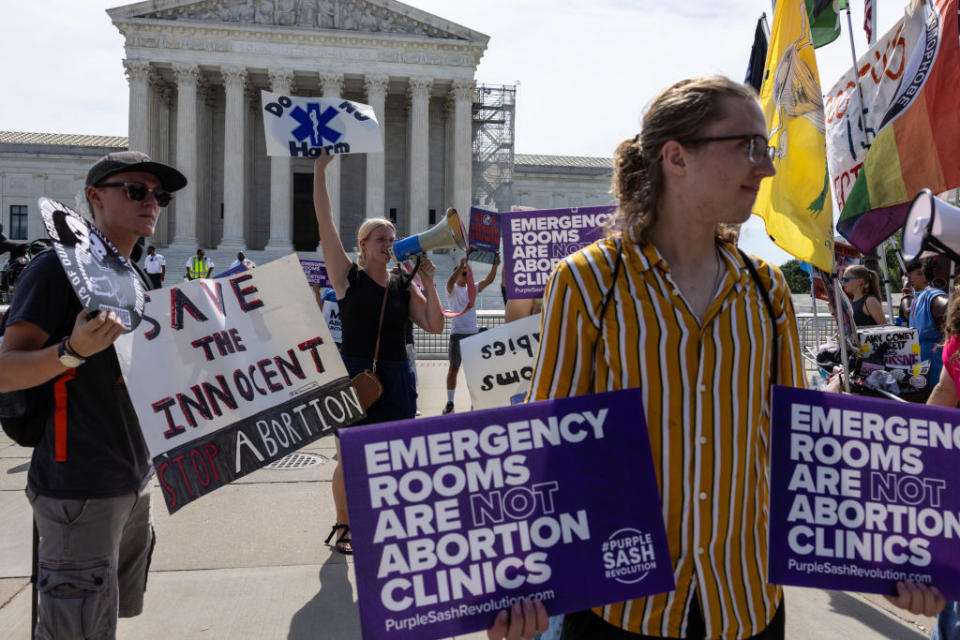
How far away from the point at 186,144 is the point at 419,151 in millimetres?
11139

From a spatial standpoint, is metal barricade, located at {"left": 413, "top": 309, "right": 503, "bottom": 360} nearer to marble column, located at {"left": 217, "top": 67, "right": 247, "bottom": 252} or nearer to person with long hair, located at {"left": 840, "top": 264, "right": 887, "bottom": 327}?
person with long hair, located at {"left": 840, "top": 264, "right": 887, "bottom": 327}

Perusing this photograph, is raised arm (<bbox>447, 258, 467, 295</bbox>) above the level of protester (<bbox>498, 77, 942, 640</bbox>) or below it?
above

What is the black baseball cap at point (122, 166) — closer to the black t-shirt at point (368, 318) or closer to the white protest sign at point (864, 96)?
the black t-shirt at point (368, 318)

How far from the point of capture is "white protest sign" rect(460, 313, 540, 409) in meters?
4.93

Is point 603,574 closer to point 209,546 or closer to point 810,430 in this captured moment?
point 810,430

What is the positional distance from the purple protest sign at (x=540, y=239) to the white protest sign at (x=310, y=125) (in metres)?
1.10

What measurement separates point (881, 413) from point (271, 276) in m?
2.26

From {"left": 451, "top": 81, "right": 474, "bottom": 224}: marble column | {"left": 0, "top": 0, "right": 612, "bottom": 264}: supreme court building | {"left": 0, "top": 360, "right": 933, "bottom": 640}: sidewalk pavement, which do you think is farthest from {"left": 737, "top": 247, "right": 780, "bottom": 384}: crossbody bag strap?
{"left": 451, "top": 81, "right": 474, "bottom": 224}: marble column

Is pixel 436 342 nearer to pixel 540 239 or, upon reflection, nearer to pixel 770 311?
pixel 540 239

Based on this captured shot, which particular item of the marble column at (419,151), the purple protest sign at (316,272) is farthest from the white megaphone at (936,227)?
the marble column at (419,151)

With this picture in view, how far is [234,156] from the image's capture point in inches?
1467

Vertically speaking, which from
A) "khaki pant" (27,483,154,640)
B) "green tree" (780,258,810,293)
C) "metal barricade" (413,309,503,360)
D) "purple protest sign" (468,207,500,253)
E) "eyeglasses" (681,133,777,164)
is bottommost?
"khaki pant" (27,483,154,640)

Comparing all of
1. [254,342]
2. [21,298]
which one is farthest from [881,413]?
[21,298]

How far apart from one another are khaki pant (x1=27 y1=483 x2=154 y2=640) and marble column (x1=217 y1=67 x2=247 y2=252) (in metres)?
36.1
